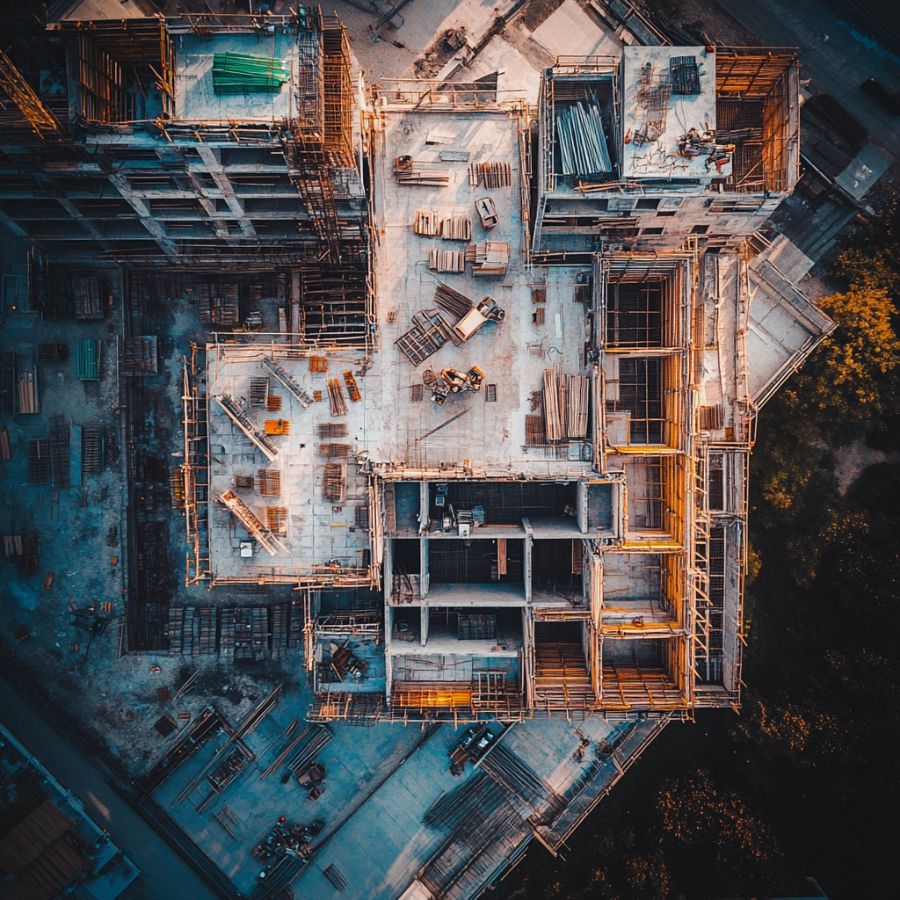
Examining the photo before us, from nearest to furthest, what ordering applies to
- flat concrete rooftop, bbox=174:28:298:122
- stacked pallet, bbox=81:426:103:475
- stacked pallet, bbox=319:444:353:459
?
flat concrete rooftop, bbox=174:28:298:122 < stacked pallet, bbox=319:444:353:459 < stacked pallet, bbox=81:426:103:475

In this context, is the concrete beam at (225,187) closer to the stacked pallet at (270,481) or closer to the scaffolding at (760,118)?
the stacked pallet at (270,481)

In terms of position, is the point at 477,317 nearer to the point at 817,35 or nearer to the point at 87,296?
the point at 87,296

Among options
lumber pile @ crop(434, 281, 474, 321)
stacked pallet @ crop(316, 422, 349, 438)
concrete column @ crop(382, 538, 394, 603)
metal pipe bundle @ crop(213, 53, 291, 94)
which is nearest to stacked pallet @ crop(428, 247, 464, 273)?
lumber pile @ crop(434, 281, 474, 321)

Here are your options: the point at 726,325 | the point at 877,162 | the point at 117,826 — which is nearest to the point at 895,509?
the point at 726,325

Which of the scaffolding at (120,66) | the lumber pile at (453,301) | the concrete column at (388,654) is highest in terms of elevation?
the scaffolding at (120,66)

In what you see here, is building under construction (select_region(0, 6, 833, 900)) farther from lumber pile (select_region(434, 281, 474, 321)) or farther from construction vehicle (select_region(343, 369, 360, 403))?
construction vehicle (select_region(343, 369, 360, 403))

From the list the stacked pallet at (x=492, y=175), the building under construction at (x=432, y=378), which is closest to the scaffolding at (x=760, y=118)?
the building under construction at (x=432, y=378)
